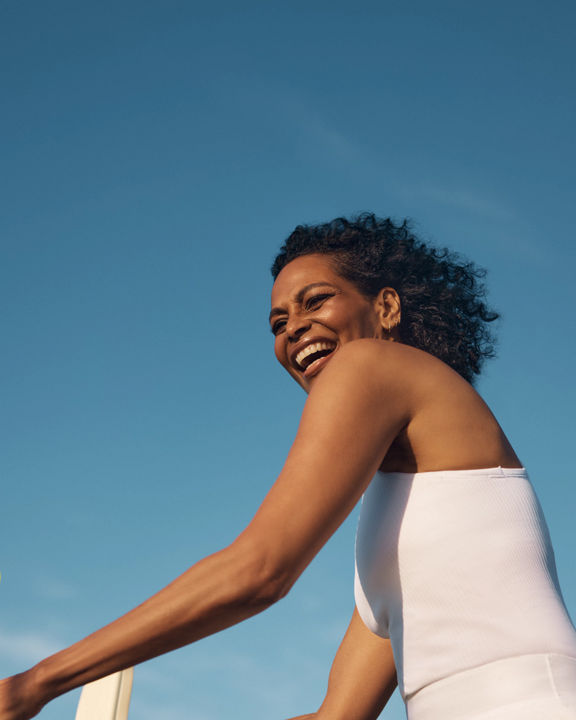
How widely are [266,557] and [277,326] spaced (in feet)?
4.91

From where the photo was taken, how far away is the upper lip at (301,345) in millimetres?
2936

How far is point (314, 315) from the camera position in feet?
9.72

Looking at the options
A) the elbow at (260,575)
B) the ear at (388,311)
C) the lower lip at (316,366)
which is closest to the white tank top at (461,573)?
the elbow at (260,575)

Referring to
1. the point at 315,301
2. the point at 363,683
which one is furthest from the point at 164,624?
the point at 315,301

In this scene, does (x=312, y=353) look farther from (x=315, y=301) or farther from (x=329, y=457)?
(x=329, y=457)

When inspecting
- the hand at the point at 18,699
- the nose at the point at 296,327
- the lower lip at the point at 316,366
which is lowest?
the hand at the point at 18,699

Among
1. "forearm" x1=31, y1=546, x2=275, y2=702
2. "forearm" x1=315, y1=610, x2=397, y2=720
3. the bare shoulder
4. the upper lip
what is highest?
the upper lip

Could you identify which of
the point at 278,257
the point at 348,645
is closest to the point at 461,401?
the point at 348,645

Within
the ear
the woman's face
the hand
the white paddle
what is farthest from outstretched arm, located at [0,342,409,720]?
the white paddle

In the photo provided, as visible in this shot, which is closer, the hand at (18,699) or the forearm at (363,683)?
the hand at (18,699)

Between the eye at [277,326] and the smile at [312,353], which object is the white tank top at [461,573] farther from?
the eye at [277,326]

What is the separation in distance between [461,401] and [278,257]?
1.61m

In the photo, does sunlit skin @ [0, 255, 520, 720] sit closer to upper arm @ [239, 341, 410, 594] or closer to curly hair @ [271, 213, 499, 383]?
upper arm @ [239, 341, 410, 594]

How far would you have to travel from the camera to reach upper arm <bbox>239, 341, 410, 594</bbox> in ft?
5.82
